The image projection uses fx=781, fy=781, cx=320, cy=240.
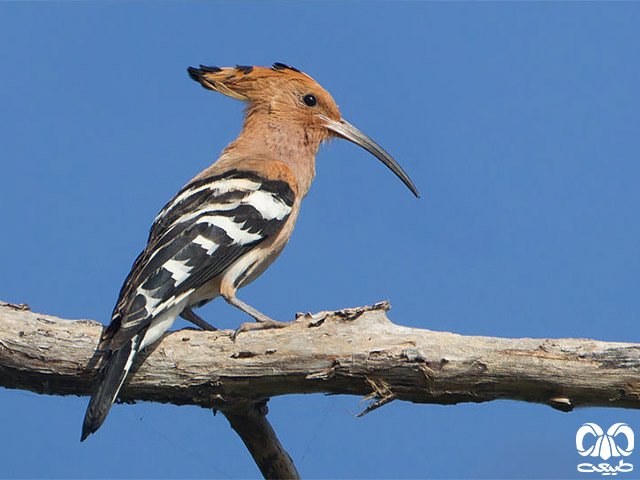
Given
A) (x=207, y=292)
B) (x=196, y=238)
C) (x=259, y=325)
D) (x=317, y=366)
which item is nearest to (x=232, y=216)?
(x=196, y=238)

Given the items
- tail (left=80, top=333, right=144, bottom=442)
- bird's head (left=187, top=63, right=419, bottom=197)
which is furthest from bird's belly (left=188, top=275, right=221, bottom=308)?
bird's head (left=187, top=63, right=419, bottom=197)

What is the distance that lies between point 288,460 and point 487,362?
3.21 ft

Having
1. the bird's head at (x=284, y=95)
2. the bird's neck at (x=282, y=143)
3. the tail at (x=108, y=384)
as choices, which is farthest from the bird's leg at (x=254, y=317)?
the bird's head at (x=284, y=95)

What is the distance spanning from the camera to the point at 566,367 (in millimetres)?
2492

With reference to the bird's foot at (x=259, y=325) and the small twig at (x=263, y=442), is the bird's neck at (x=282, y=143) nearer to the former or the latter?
the bird's foot at (x=259, y=325)

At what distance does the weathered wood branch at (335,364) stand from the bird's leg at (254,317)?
0.15ft

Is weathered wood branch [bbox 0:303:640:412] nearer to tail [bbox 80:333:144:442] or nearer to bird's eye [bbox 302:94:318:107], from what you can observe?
tail [bbox 80:333:144:442]

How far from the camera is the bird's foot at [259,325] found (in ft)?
9.65

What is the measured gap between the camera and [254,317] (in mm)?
3248

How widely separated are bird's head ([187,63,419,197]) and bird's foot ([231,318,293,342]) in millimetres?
1457

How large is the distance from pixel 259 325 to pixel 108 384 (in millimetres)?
610

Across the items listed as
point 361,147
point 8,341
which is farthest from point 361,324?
point 361,147

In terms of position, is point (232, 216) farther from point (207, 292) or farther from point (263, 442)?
point (263, 442)

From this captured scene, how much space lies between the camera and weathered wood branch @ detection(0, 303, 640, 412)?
2498 millimetres
